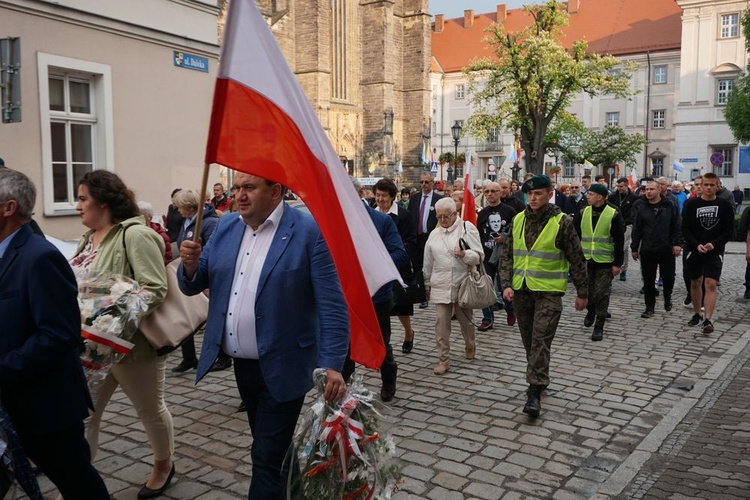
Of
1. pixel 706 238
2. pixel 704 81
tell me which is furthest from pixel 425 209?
pixel 704 81

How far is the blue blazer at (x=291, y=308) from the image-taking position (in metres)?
3.48

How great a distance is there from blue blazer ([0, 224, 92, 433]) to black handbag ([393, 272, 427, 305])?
500 cm

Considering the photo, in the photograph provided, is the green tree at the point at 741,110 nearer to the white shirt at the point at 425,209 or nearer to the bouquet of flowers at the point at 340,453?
the white shirt at the point at 425,209

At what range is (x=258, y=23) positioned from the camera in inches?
131

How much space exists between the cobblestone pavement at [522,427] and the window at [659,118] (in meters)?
59.8

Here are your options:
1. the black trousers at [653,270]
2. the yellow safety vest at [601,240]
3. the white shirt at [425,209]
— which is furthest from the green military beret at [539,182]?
the black trousers at [653,270]

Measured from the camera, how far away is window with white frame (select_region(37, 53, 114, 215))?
37.2 feet

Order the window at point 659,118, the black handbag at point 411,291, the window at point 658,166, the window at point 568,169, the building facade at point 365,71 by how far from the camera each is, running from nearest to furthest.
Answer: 1. the black handbag at point 411,291
2. the building facade at point 365,71
3. the window at point 658,166
4. the window at point 659,118
5. the window at point 568,169

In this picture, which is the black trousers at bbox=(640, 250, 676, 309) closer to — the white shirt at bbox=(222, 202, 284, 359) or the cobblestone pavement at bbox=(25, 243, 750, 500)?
the cobblestone pavement at bbox=(25, 243, 750, 500)

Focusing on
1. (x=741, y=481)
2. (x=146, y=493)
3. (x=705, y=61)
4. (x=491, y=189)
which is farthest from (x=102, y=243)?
(x=705, y=61)

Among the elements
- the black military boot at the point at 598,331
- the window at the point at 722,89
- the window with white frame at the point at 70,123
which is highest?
the window at the point at 722,89

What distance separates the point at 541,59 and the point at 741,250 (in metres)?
21.6

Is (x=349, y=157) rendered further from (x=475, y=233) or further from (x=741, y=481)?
(x=741, y=481)

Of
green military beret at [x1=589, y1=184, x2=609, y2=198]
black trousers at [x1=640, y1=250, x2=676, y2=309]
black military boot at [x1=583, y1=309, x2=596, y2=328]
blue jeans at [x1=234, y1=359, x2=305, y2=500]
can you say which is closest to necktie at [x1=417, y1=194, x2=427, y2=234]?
green military beret at [x1=589, y1=184, x2=609, y2=198]
